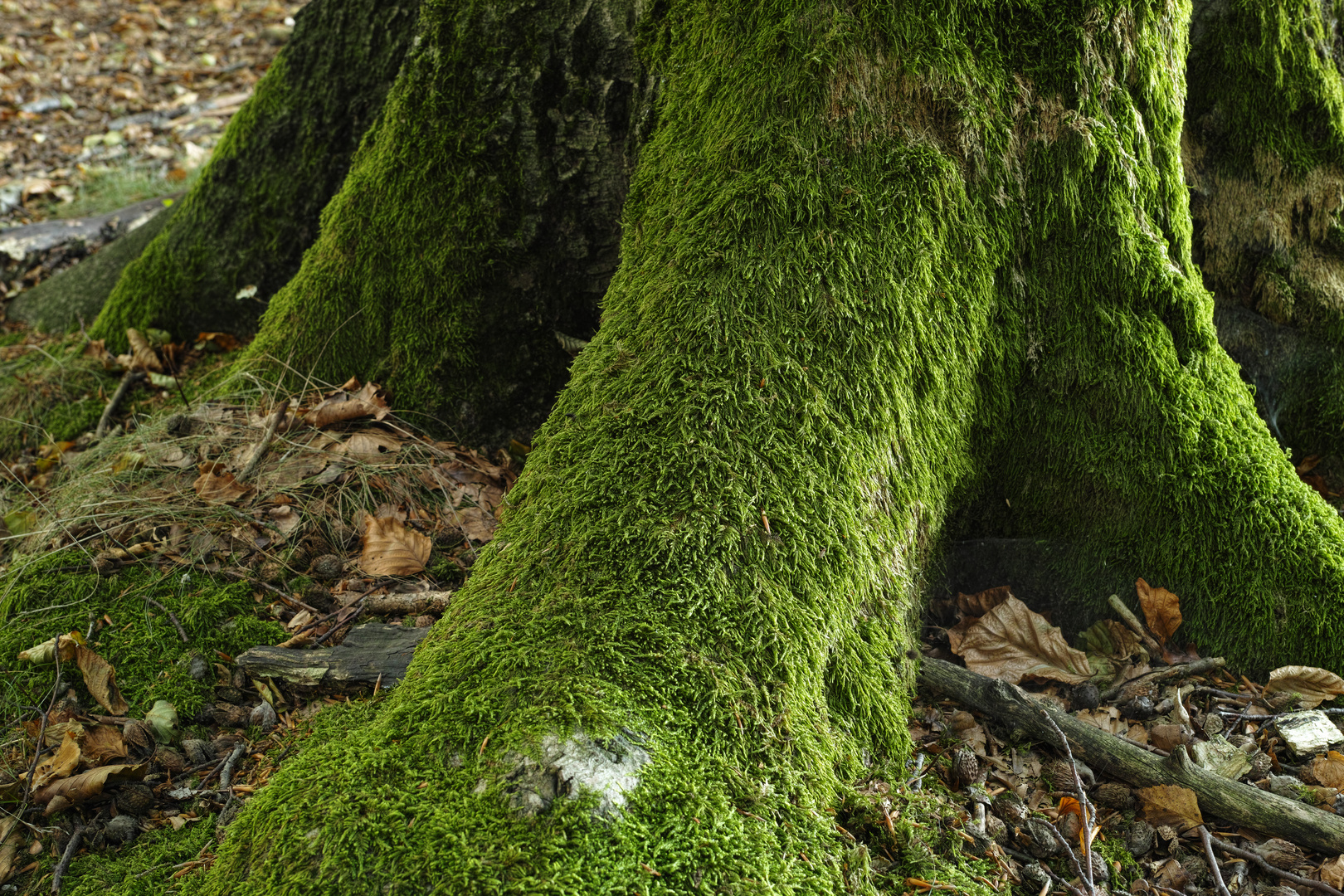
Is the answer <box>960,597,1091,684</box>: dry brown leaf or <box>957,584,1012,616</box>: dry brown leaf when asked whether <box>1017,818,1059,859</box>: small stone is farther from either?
<box>957,584,1012,616</box>: dry brown leaf

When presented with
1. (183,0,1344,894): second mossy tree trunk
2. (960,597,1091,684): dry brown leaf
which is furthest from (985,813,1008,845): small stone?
(960,597,1091,684): dry brown leaf

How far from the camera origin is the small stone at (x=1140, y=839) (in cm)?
204

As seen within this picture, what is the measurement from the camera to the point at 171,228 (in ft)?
14.9

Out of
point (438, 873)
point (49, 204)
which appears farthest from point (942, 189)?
point (49, 204)

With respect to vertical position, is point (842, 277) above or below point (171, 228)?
above

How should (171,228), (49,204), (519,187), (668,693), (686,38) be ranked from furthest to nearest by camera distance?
1. (49,204)
2. (171,228)
3. (519,187)
4. (686,38)
5. (668,693)

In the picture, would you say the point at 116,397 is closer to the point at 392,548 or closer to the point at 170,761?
the point at 392,548

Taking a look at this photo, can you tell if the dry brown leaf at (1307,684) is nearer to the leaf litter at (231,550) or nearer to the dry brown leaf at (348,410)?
the leaf litter at (231,550)

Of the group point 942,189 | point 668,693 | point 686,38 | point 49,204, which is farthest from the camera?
point 49,204

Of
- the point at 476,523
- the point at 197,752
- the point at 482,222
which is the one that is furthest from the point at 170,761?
the point at 482,222

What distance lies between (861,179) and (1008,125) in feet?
1.77

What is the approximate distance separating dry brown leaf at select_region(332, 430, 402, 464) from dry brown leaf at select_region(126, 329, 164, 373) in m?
1.75

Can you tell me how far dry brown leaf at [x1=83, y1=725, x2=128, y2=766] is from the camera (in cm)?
229

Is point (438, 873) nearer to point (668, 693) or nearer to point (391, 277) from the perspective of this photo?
point (668, 693)
